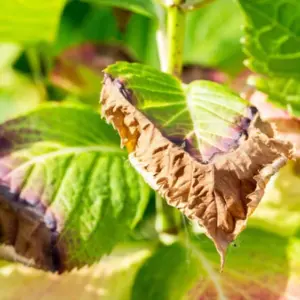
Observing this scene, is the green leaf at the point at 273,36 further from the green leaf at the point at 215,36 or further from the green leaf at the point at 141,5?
the green leaf at the point at 215,36

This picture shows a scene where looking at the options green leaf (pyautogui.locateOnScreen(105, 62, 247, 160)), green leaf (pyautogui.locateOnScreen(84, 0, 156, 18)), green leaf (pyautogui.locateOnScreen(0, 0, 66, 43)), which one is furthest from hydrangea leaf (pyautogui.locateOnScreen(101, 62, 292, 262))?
green leaf (pyautogui.locateOnScreen(0, 0, 66, 43))

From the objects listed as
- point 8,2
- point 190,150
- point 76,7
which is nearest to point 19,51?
point 76,7

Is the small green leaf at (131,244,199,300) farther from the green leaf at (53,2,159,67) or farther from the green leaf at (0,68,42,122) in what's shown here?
the green leaf at (53,2,159,67)

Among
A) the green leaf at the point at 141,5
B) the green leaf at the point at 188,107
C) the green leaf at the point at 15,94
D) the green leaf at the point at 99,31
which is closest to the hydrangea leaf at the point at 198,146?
the green leaf at the point at 188,107

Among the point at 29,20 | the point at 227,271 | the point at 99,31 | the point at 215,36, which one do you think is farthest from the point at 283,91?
the point at 99,31

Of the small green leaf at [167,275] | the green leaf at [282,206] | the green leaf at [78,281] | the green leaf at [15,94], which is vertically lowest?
the green leaf at [78,281]

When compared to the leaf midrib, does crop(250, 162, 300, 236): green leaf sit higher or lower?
lower
